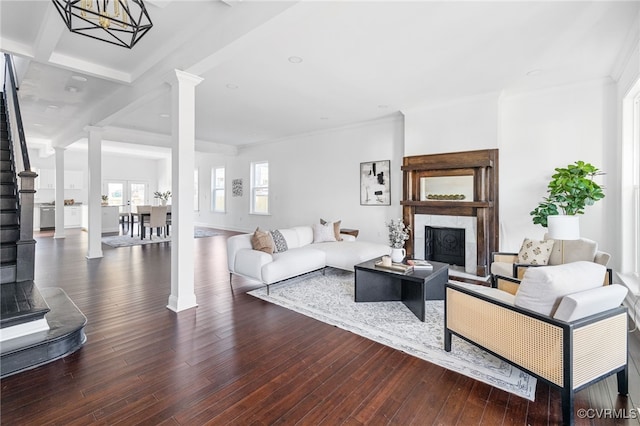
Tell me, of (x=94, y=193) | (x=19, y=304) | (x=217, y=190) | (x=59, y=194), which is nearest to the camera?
(x=19, y=304)

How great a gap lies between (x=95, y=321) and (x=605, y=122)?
680 cm

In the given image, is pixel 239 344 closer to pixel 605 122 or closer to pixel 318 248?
pixel 318 248

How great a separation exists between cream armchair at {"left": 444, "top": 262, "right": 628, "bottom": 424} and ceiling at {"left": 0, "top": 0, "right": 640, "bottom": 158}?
2.43 metres

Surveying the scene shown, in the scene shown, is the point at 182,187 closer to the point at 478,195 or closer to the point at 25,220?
the point at 25,220

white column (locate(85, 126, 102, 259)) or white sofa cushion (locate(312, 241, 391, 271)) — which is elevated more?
white column (locate(85, 126, 102, 259))

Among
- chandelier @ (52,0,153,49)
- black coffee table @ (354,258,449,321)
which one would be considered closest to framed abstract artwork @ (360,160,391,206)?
black coffee table @ (354,258,449,321)

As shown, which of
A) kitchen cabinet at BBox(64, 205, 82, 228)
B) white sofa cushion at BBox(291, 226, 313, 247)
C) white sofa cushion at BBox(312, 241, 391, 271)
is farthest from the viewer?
kitchen cabinet at BBox(64, 205, 82, 228)

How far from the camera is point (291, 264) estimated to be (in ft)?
13.4

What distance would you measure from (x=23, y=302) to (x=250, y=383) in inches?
83.7

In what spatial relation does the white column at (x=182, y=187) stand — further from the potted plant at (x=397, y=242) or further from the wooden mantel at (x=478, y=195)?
the wooden mantel at (x=478, y=195)

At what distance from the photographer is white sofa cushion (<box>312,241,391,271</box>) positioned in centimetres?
454

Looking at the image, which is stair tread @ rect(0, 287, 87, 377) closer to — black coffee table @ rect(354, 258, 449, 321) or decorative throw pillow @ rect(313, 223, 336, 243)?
black coffee table @ rect(354, 258, 449, 321)

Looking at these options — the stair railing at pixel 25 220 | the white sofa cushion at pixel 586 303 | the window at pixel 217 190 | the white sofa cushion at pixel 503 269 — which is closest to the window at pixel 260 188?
the window at pixel 217 190

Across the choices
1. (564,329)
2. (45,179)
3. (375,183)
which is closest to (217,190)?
(45,179)
